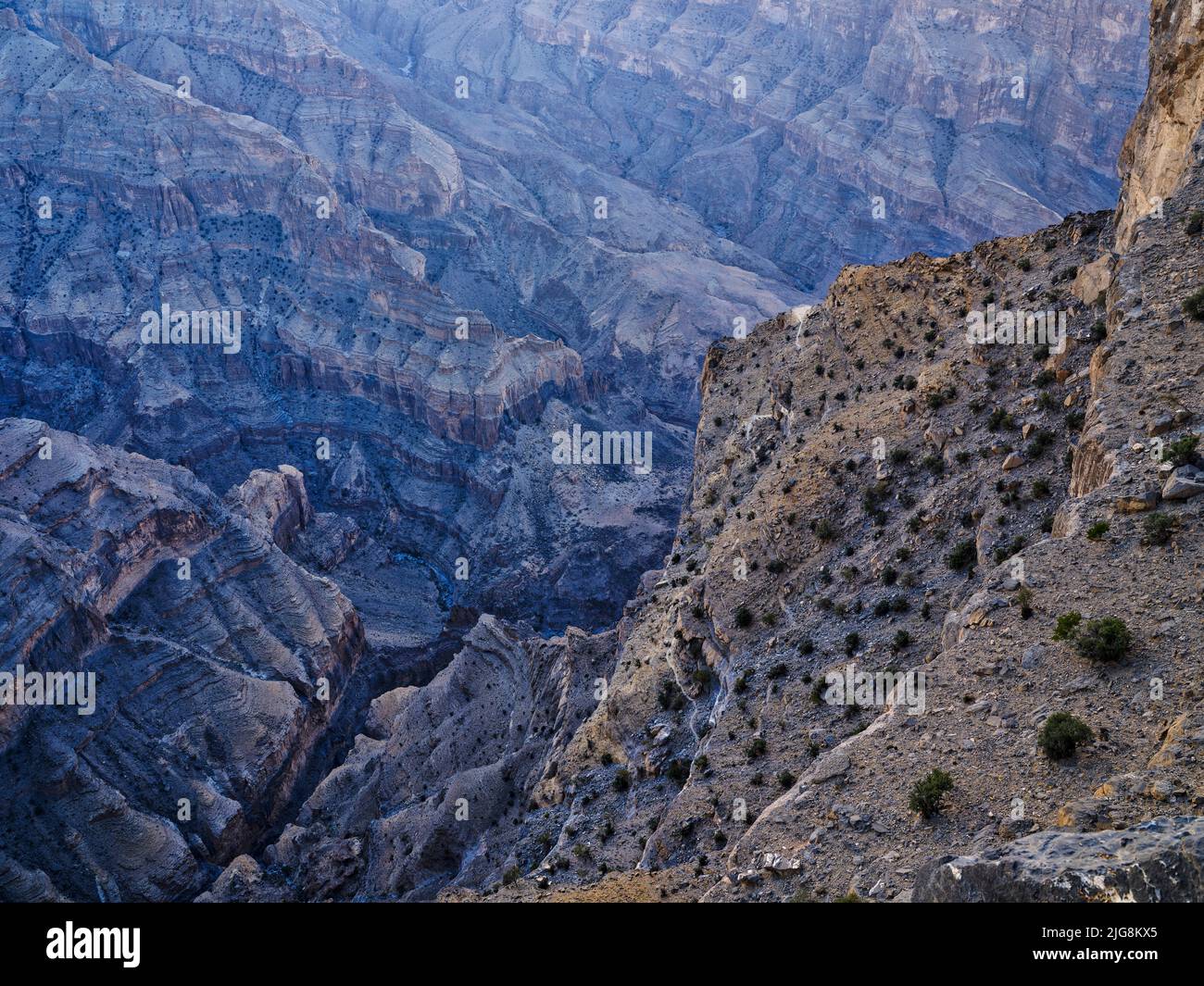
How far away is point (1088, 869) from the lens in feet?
35.0

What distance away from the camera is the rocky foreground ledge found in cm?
1004

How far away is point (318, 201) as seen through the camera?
361 ft

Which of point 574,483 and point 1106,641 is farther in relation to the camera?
point 574,483

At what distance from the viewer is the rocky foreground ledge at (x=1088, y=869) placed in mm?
10039

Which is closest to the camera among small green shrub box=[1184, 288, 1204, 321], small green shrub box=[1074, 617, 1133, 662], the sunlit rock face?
small green shrub box=[1074, 617, 1133, 662]

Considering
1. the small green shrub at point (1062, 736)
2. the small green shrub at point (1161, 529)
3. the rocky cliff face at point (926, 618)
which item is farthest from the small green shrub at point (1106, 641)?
the small green shrub at point (1161, 529)

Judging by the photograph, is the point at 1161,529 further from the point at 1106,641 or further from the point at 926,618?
the point at 926,618

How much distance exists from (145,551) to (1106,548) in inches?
2255

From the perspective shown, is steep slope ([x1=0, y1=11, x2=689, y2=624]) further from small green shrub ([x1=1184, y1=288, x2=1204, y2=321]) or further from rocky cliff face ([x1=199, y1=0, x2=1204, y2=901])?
small green shrub ([x1=1184, y1=288, x2=1204, y2=321])

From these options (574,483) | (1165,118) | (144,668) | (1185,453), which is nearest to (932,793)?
(1185,453)

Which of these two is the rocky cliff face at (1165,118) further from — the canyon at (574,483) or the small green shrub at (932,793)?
the small green shrub at (932,793)

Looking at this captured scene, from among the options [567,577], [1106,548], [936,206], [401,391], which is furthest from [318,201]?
[1106,548]

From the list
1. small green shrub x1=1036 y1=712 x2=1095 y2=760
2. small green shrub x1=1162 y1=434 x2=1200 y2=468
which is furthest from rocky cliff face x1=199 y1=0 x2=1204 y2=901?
small green shrub x1=1162 y1=434 x2=1200 y2=468
